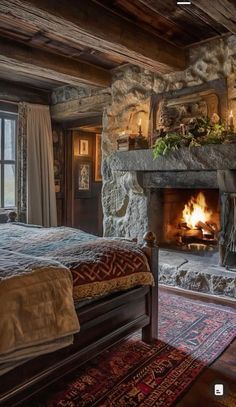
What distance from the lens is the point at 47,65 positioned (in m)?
3.69

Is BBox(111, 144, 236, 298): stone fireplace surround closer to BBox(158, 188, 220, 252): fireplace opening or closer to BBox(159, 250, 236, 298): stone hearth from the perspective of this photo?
BBox(159, 250, 236, 298): stone hearth

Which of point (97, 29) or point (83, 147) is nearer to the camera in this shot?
point (97, 29)

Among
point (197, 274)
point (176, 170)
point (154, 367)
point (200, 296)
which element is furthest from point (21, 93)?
point (154, 367)

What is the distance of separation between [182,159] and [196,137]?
0.82ft

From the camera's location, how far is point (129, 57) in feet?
10.8

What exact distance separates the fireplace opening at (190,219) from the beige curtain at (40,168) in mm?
1783

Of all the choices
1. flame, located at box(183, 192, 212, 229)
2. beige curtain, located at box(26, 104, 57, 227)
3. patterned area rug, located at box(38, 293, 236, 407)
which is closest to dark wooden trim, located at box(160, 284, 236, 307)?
patterned area rug, located at box(38, 293, 236, 407)

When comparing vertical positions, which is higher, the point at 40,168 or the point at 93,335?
the point at 40,168

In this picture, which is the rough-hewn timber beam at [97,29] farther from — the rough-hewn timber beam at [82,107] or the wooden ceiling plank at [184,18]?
the rough-hewn timber beam at [82,107]

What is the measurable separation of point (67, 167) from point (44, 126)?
2.65ft

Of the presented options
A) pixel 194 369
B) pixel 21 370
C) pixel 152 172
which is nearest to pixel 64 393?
pixel 21 370

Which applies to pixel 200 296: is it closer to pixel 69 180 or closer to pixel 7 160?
pixel 69 180

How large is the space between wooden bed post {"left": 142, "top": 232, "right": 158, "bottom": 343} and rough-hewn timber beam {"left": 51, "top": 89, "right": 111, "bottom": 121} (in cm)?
265

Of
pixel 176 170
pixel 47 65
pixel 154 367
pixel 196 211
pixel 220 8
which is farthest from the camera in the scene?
pixel 196 211
